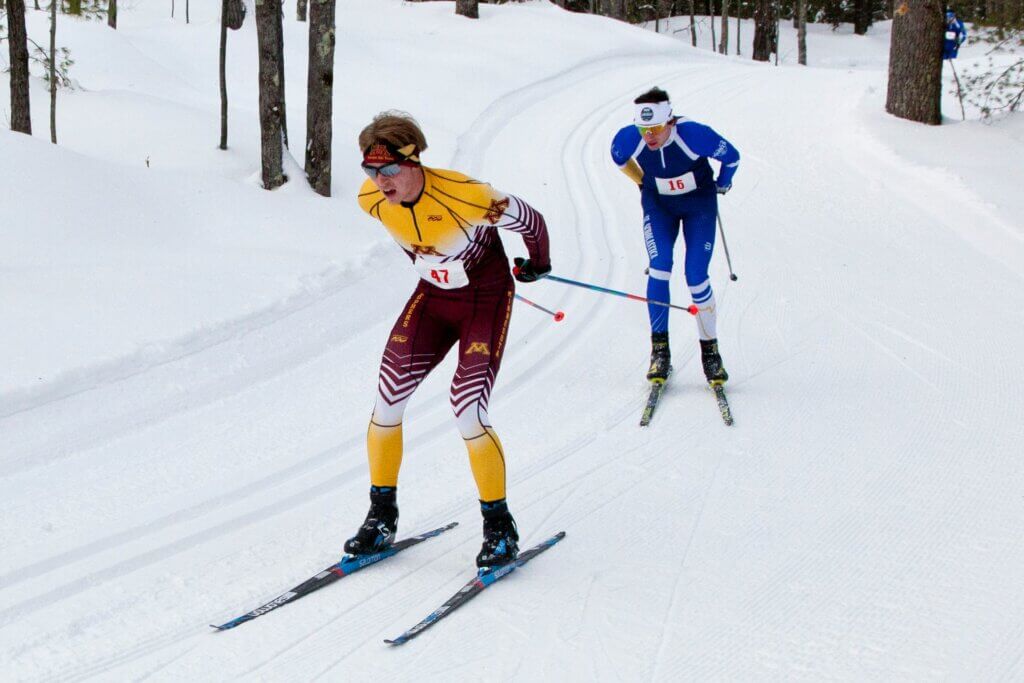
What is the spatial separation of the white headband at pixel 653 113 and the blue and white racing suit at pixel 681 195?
0.83ft

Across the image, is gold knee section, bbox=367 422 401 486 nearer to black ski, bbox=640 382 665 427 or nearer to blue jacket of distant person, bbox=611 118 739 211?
black ski, bbox=640 382 665 427

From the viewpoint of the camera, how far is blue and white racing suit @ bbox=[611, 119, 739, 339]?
627cm

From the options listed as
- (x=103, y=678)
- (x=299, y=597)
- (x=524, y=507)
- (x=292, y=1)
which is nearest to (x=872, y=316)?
(x=524, y=507)

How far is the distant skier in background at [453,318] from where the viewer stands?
407cm

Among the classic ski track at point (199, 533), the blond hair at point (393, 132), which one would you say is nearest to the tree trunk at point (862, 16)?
the classic ski track at point (199, 533)

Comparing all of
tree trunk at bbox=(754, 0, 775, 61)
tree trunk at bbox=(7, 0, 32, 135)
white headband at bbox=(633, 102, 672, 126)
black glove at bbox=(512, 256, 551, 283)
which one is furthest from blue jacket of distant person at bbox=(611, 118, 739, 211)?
tree trunk at bbox=(754, 0, 775, 61)

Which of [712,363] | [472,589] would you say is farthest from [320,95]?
[472,589]

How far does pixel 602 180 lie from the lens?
12.7 metres

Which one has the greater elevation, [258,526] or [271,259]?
[271,259]

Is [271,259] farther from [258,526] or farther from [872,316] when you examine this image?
[872,316]

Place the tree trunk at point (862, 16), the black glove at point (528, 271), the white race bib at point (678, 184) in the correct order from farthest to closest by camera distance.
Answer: the tree trunk at point (862, 16) → the white race bib at point (678, 184) → the black glove at point (528, 271)

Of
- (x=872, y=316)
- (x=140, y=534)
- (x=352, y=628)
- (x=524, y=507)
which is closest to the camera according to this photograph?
(x=352, y=628)

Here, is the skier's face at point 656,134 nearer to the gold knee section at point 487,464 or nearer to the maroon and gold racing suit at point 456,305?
the maroon and gold racing suit at point 456,305

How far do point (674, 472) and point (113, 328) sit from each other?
3937mm
